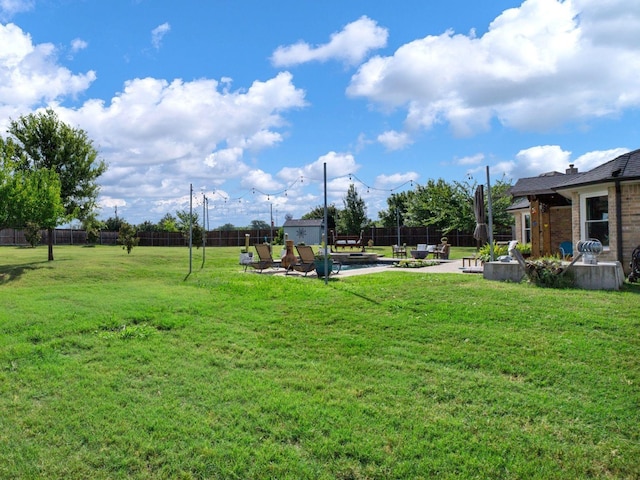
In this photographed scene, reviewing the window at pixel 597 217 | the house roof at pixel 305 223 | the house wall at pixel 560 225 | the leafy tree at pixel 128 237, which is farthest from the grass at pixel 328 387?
the house roof at pixel 305 223

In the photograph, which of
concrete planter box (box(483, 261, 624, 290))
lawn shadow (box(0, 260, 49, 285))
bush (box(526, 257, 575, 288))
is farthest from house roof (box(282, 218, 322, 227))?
concrete planter box (box(483, 261, 624, 290))

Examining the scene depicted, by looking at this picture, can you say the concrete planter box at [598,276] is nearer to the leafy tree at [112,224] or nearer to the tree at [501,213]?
the tree at [501,213]

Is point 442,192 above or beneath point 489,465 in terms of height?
above

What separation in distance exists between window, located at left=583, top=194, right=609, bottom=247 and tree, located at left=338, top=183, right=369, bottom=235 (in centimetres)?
2876

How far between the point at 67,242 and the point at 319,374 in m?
45.5

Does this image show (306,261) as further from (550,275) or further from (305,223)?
(305,223)

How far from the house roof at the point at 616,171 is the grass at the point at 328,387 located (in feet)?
10.9

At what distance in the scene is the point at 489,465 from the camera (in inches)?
130

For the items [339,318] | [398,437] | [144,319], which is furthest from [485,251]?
[398,437]

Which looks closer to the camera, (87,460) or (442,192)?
(87,460)

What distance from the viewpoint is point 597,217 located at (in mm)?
11141

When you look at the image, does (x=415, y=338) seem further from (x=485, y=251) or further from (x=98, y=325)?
(x=485, y=251)

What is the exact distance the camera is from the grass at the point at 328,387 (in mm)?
3354

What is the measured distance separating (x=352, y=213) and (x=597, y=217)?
29547 millimetres
